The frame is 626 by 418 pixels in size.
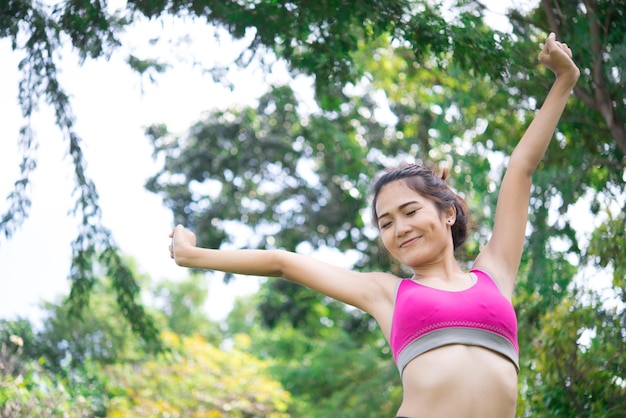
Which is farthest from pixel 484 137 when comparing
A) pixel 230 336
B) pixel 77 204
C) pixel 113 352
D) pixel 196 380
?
pixel 230 336

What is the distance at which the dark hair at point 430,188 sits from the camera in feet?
7.76

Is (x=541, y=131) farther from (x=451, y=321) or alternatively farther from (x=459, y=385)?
(x=459, y=385)

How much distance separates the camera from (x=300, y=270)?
232cm

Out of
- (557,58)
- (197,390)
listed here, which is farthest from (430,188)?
(197,390)

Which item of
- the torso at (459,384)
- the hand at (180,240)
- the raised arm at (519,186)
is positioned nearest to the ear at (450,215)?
the raised arm at (519,186)

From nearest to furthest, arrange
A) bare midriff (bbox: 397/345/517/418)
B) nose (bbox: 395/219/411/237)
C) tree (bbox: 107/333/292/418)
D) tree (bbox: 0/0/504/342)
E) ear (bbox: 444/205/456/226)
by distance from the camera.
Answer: bare midriff (bbox: 397/345/517/418), nose (bbox: 395/219/411/237), ear (bbox: 444/205/456/226), tree (bbox: 0/0/504/342), tree (bbox: 107/333/292/418)

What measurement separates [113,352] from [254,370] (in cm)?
302

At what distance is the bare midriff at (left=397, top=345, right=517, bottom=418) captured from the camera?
2.03 m

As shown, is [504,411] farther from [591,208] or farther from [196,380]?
Result: [196,380]

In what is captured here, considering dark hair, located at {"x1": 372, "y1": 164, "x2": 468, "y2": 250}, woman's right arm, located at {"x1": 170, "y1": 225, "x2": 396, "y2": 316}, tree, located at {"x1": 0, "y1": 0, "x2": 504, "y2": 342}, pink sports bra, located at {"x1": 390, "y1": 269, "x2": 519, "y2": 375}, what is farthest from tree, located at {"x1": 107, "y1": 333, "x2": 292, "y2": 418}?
pink sports bra, located at {"x1": 390, "y1": 269, "x2": 519, "y2": 375}

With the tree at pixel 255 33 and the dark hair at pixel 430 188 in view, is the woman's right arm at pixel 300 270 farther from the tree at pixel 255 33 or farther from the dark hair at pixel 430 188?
the tree at pixel 255 33

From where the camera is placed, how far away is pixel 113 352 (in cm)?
1184

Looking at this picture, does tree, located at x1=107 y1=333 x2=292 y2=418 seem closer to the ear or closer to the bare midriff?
the ear

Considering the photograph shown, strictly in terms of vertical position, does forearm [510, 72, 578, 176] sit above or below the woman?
above
